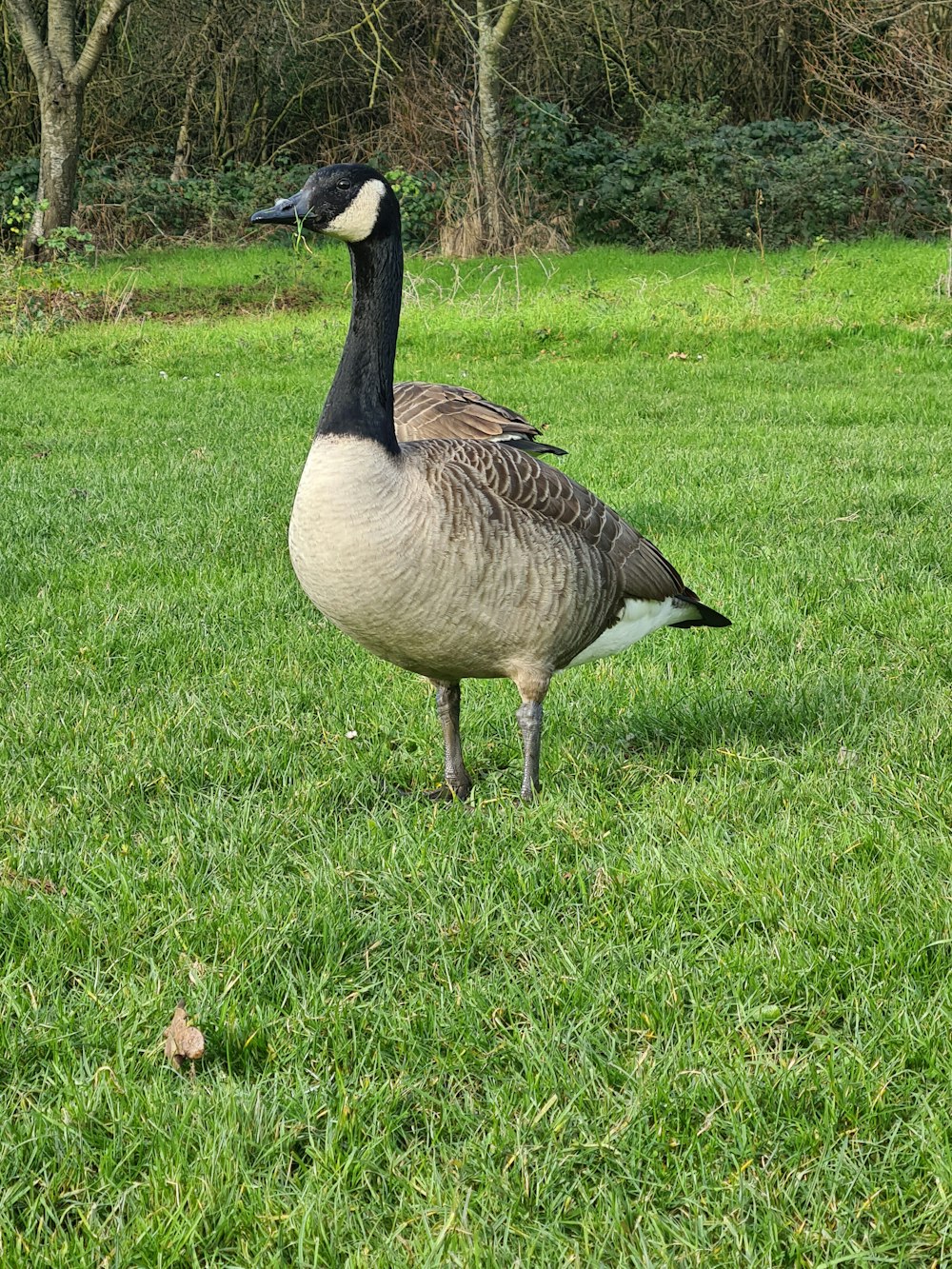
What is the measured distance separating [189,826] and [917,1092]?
225 cm

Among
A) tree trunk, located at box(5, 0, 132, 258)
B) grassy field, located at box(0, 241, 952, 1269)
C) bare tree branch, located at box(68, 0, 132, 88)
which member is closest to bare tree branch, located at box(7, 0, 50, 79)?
tree trunk, located at box(5, 0, 132, 258)

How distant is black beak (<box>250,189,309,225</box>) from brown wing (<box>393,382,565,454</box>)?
203cm

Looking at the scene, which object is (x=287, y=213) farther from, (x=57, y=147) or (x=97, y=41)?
(x=57, y=147)

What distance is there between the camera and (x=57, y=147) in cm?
1991

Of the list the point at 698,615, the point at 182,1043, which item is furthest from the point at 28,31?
the point at 182,1043

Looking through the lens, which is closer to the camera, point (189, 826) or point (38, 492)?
point (189, 826)

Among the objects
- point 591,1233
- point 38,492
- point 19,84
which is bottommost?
point 591,1233

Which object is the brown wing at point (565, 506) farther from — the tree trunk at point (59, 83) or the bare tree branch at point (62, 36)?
the bare tree branch at point (62, 36)

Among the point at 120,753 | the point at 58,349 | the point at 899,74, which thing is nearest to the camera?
the point at 120,753

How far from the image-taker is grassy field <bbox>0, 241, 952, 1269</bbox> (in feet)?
7.45

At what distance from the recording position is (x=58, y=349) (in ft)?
48.9

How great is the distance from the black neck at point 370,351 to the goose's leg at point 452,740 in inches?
37.7

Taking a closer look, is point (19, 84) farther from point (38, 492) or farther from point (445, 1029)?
point (445, 1029)

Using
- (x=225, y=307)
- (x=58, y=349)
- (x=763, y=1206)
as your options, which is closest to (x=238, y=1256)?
(x=763, y=1206)
